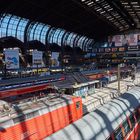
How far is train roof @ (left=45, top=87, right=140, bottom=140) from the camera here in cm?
980

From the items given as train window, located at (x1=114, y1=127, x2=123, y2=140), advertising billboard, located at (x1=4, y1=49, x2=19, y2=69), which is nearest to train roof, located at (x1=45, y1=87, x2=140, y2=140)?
train window, located at (x1=114, y1=127, x2=123, y2=140)

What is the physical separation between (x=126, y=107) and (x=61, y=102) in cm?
397

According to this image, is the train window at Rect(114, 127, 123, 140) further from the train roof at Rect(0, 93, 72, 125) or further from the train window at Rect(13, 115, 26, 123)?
the train window at Rect(13, 115, 26, 123)

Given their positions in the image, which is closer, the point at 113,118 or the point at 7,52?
the point at 113,118

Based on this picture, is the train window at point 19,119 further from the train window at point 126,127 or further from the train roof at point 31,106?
the train window at point 126,127

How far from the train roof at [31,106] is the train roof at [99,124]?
2977 mm

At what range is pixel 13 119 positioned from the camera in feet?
38.7

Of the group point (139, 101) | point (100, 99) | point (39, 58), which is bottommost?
point (100, 99)

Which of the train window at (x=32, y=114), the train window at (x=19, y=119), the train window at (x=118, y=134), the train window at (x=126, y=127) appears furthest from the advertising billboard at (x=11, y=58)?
the train window at (x=118, y=134)

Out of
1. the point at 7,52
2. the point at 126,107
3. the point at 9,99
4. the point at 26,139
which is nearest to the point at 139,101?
the point at 126,107

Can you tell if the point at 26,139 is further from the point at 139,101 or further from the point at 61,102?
the point at 139,101

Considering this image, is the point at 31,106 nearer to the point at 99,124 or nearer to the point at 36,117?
the point at 36,117

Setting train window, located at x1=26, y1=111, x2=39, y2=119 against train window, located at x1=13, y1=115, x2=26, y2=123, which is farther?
train window, located at x1=26, y1=111, x2=39, y2=119

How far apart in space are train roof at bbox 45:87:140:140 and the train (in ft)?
8.83
